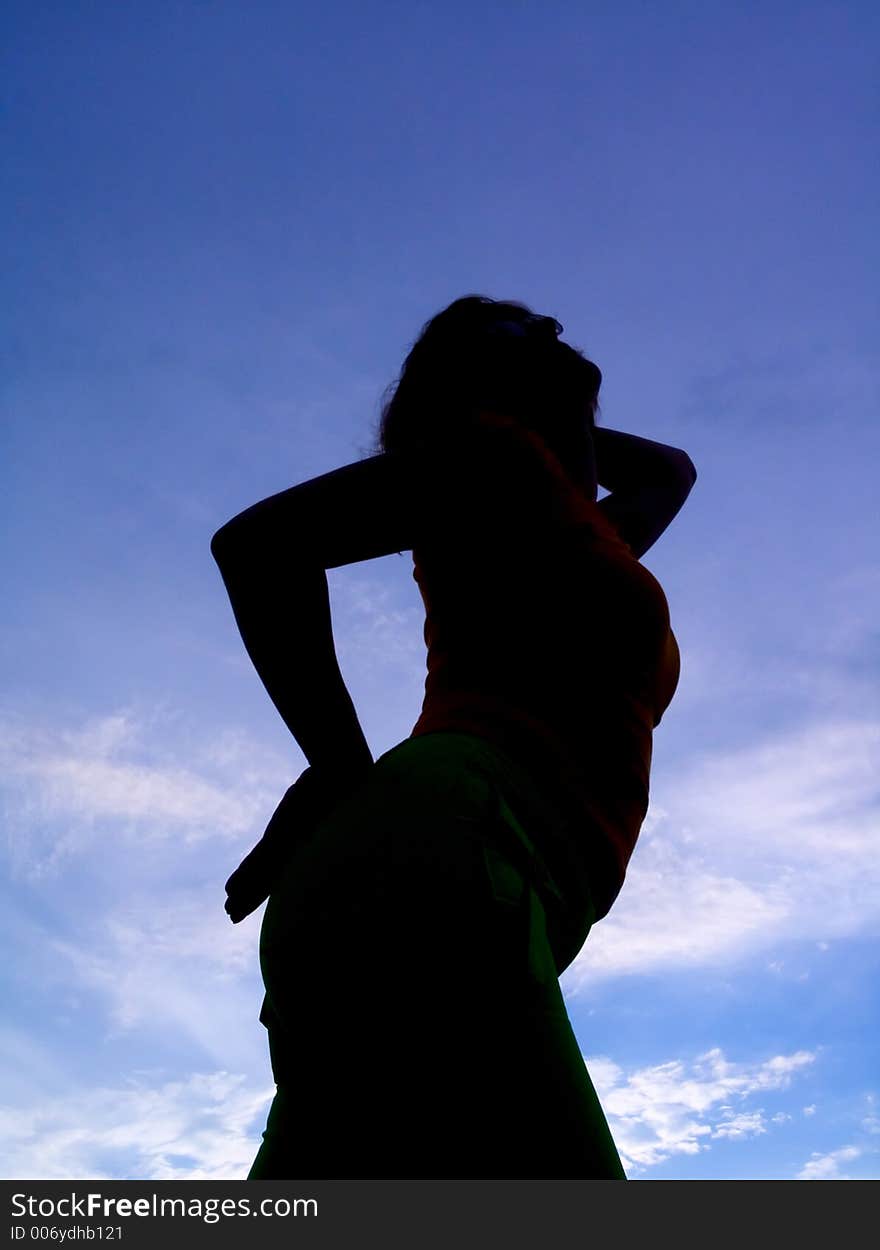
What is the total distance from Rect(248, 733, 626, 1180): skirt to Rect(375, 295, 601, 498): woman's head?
0.90 metres

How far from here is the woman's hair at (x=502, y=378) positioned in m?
1.89

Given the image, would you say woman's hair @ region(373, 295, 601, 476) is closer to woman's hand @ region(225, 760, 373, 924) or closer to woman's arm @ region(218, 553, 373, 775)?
woman's arm @ region(218, 553, 373, 775)

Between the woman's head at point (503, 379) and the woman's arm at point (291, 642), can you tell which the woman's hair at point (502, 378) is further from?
the woman's arm at point (291, 642)

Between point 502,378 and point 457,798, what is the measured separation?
103 centimetres

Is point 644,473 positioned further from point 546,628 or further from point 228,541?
point 228,541

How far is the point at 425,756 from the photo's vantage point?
1.35m

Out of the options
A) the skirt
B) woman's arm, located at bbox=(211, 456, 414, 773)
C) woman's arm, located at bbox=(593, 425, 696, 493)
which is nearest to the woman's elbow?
woman's arm, located at bbox=(211, 456, 414, 773)

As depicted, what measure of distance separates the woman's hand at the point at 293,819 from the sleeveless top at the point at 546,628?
188 mm

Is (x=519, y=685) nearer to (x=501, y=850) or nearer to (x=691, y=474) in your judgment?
(x=501, y=850)

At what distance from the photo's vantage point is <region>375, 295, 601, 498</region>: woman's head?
74.5 inches

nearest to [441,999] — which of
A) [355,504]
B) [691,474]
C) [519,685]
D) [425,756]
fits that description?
[425,756]
